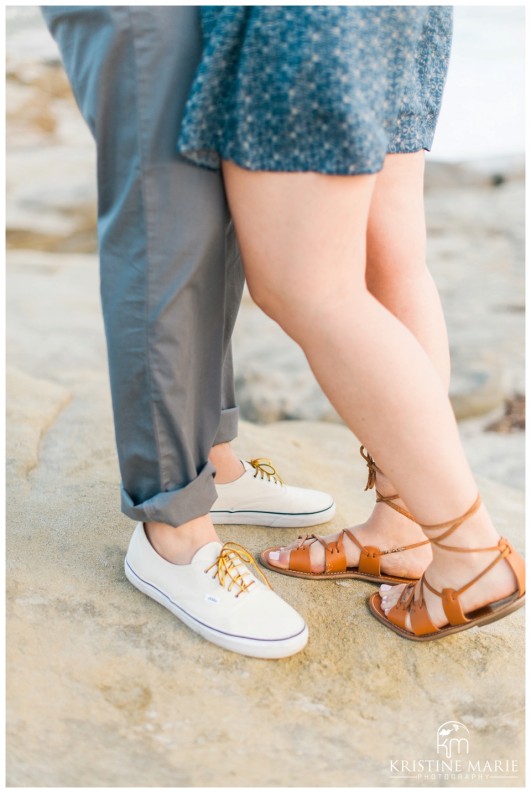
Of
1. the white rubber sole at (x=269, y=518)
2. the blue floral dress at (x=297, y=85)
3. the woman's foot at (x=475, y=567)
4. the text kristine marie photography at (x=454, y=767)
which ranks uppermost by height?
the blue floral dress at (x=297, y=85)

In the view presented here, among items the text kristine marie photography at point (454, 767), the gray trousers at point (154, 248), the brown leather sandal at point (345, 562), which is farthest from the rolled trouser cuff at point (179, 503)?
the text kristine marie photography at point (454, 767)

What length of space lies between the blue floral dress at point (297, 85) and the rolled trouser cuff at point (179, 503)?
0.53 m

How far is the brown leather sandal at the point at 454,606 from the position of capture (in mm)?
1275

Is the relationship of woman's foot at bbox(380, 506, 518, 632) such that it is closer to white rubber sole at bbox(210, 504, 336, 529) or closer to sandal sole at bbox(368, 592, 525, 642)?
sandal sole at bbox(368, 592, 525, 642)

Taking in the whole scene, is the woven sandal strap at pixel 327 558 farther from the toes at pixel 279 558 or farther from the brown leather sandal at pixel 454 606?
the brown leather sandal at pixel 454 606

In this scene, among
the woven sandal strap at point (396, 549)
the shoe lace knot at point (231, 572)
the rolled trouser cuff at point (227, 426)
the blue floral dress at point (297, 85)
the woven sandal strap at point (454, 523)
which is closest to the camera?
the blue floral dress at point (297, 85)

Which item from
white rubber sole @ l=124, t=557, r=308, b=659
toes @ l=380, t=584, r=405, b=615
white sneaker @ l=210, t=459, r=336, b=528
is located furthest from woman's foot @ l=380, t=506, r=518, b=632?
white sneaker @ l=210, t=459, r=336, b=528

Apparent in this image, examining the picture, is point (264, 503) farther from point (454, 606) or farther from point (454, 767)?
point (454, 767)

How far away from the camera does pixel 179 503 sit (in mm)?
1338

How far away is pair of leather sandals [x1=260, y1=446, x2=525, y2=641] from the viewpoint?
1278 mm

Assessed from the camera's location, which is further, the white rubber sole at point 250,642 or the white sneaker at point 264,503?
the white sneaker at point 264,503

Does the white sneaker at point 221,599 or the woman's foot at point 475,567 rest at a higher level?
the woman's foot at point 475,567

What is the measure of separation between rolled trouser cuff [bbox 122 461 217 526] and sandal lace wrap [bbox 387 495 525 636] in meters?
0.38

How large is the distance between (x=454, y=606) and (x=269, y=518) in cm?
55
